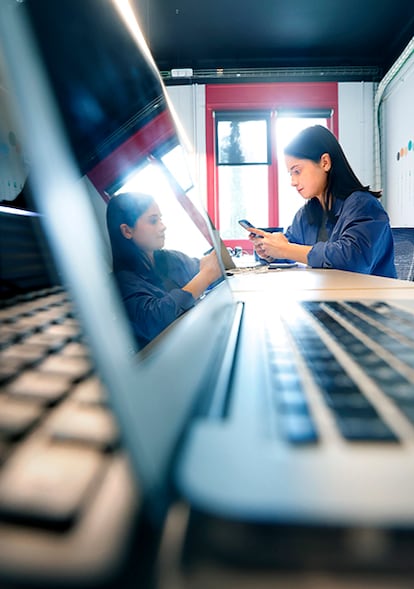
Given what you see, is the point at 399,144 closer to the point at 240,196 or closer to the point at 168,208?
the point at 240,196

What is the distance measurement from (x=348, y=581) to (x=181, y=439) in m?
0.07

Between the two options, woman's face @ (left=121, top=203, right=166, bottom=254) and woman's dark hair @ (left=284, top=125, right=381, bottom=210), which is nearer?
woman's face @ (left=121, top=203, right=166, bottom=254)

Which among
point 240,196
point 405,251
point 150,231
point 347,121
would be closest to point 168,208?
point 150,231

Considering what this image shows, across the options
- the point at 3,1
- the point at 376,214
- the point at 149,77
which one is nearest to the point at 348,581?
the point at 3,1

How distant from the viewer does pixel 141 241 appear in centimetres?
34

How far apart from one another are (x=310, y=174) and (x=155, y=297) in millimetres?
1351

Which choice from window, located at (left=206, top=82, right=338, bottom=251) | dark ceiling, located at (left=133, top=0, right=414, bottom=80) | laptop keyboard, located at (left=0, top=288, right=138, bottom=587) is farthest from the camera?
window, located at (left=206, top=82, right=338, bottom=251)

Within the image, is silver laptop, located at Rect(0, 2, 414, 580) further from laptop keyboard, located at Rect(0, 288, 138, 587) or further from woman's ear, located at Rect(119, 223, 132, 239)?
woman's ear, located at Rect(119, 223, 132, 239)

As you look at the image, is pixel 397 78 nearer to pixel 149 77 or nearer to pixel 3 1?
pixel 149 77

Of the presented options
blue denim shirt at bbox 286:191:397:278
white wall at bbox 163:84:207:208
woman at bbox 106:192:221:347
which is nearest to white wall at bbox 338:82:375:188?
white wall at bbox 163:84:207:208

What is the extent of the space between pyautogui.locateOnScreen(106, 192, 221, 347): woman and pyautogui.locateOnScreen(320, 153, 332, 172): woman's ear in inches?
49.6

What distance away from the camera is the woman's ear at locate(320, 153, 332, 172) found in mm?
1500

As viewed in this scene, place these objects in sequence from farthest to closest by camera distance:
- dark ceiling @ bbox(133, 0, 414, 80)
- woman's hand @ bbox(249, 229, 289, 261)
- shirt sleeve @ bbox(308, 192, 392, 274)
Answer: dark ceiling @ bbox(133, 0, 414, 80), woman's hand @ bbox(249, 229, 289, 261), shirt sleeve @ bbox(308, 192, 392, 274)

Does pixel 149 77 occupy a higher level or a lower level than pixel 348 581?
higher
